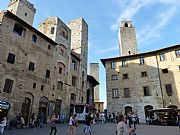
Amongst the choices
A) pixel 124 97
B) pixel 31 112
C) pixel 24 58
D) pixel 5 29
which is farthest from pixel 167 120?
pixel 5 29

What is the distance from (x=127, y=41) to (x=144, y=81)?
14.1 m

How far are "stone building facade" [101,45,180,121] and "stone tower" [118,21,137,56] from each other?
822 centimetres

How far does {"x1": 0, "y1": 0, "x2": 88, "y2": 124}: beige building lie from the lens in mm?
Result: 17656

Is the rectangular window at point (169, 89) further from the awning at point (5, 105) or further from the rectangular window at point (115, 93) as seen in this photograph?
the awning at point (5, 105)

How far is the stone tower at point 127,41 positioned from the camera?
40500 millimetres

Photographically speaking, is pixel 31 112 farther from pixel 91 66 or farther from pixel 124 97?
pixel 91 66

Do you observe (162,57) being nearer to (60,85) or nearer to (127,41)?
(127,41)

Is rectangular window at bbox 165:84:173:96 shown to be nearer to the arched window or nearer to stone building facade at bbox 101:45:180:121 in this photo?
stone building facade at bbox 101:45:180:121

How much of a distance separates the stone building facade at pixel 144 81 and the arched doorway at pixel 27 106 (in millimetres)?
15341

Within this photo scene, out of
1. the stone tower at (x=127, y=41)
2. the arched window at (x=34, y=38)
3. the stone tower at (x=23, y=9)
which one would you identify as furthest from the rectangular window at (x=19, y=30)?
the stone tower at (x=127, y=41)

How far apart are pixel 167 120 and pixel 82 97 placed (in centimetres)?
1486

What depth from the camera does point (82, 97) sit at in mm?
31562

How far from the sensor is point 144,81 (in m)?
29.8

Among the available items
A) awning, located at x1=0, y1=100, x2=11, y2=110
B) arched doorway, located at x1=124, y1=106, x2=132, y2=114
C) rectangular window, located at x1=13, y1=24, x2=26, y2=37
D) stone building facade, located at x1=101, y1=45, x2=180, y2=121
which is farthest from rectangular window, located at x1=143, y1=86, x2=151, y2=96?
awning, located at x1=0, y1=100, x2=11, y2=110
